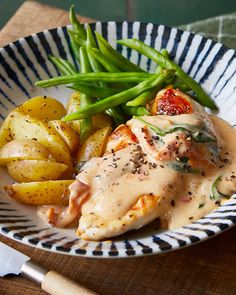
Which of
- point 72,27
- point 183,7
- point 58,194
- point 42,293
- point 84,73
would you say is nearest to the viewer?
point 42,293

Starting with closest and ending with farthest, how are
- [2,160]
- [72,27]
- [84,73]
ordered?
→ [2,160], [84,73], [72,27]

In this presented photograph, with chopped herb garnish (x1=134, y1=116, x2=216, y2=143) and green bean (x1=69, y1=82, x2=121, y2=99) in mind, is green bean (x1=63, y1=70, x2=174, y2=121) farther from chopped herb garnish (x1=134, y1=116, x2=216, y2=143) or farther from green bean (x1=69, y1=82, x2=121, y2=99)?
chopped herb garnish (x1=134, y1=116, x2=216, y2=143)

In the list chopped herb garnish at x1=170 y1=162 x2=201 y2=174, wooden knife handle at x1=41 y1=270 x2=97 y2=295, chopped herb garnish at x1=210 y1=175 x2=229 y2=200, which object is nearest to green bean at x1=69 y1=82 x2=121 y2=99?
chopped herb garnish at x1=170 y1=162 x2=201 y2=174

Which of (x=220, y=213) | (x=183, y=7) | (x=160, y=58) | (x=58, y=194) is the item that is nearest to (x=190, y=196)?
(x=220, y=213)

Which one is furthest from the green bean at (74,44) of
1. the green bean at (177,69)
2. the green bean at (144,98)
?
the green bean at (144,98)

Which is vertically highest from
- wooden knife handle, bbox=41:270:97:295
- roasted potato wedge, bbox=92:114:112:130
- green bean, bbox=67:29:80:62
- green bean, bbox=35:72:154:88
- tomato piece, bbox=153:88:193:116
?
green bean, bbox=67:29:80:62

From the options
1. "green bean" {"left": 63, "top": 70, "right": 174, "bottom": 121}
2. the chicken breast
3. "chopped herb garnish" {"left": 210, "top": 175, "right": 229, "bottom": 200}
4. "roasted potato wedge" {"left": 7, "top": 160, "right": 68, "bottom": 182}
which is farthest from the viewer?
"green bean" {"left": 63, "top": 70, "right": 174, "bottom": 121}

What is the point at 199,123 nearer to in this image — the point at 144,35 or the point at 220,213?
the point at 220,213

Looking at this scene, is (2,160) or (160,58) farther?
(160,58)
